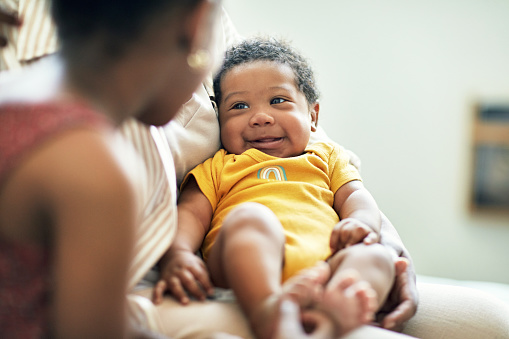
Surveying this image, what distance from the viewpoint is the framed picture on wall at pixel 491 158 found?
250 cm

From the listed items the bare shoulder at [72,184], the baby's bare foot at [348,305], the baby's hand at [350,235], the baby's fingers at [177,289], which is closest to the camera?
the bare shoulder at [72,184]

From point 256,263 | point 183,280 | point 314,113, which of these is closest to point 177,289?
point 183,280

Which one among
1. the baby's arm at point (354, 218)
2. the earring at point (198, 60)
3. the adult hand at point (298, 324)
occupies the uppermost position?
the earring at point (198, 60)

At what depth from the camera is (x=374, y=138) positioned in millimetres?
2621

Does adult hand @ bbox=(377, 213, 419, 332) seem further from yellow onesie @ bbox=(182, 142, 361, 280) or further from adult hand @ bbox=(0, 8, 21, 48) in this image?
adult hand @ bbox=(0, 8, 21, 48)

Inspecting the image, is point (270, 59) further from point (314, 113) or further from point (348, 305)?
point (348, 305)

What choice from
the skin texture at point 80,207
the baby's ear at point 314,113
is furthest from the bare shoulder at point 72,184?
the baby's ear at point 314,113

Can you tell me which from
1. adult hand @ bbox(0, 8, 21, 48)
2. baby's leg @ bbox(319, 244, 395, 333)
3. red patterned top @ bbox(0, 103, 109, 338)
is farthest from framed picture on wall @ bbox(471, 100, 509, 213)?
red patterned top @ bbox(0, 103, 109, 338)

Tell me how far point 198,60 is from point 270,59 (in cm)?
65

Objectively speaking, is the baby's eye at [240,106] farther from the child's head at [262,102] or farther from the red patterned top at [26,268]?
the red patterned top at [26,268]

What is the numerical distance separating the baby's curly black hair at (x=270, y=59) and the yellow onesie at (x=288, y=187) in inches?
8.0

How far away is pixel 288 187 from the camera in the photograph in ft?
3.67

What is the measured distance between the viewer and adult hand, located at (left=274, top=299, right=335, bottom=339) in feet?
2.05

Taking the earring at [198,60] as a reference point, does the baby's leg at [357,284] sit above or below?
below
